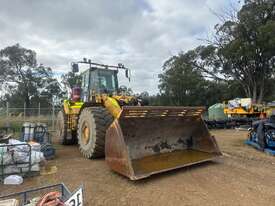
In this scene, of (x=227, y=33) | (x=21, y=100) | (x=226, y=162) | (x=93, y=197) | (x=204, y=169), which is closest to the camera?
(x=93, y=197)

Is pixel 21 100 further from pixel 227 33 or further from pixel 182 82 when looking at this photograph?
pixel 227 33

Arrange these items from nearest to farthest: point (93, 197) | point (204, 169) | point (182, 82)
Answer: point (93, 197)
point (204, 169)
point (182, 82)

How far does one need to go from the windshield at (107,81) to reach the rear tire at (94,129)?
1.72m

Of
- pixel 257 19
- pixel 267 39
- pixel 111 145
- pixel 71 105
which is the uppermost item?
pixel 257 19

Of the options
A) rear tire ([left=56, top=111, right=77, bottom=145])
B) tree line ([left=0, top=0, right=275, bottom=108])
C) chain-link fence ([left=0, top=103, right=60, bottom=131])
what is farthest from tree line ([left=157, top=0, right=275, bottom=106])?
rear tire ([left=56, top=111, right=77, bottom=145])

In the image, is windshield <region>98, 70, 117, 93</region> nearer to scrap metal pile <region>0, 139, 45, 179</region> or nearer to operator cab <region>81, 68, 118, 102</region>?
operator cab <region>81, 68, 118, 102</region>

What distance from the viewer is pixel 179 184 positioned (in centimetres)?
566

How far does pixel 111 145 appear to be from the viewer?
6.07 m

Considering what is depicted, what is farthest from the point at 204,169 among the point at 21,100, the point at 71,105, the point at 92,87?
the point at 21,100

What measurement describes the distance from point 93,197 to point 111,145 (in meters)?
1.21

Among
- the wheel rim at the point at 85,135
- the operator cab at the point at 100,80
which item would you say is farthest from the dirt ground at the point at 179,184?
the operator cab at the point at 100,80

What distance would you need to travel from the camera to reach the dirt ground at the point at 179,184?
4.94 metres

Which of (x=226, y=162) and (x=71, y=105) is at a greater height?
(x=71, y=105)

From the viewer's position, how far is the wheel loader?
6004 millimetres
